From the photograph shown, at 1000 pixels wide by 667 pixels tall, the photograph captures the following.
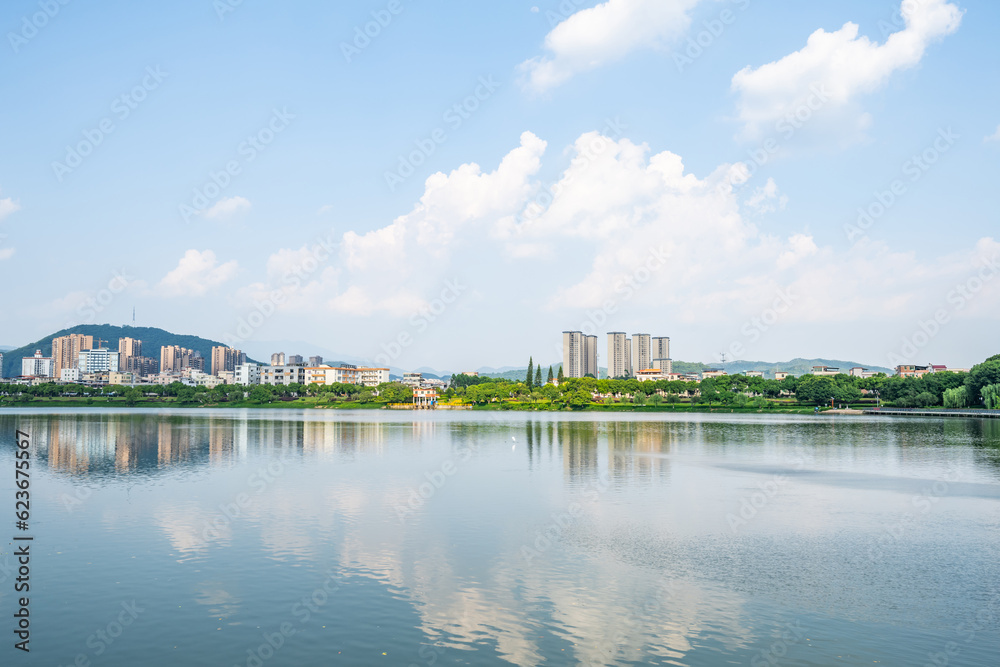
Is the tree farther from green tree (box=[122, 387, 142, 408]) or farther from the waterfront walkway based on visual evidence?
green tree (box=[122, 387, 142, 408])

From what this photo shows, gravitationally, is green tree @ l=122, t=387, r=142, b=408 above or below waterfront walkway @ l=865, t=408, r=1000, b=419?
above

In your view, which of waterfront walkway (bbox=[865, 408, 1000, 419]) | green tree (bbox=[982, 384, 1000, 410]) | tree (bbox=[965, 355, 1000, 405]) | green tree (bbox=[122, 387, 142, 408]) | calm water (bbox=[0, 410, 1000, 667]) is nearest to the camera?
calm water (bbox=[0, 410, 1000, 667])

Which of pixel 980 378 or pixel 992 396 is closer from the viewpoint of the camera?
pixel 992 396

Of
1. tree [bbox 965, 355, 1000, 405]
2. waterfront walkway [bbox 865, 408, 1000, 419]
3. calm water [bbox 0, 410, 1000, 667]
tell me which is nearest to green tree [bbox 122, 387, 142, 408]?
calm water [bbox 0, 410, 1000, 667]

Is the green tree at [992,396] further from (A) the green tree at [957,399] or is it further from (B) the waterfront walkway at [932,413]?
(A) the green tree at [957,399]

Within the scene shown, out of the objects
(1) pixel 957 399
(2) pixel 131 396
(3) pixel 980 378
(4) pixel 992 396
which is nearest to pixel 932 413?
(1) pixel 957 399

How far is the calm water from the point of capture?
11102 millimetres

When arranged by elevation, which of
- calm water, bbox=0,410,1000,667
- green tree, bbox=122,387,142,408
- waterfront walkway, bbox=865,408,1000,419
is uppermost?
green tree, bbox=122,387,142,408

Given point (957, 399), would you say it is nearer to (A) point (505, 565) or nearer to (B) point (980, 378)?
(B) point (980, 378)

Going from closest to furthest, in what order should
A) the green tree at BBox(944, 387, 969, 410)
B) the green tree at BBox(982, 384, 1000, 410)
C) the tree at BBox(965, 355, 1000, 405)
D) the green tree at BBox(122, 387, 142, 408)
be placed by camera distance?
the green tree at BBox(982, 384, 1000, 410) → the tree at BBox(965, 355, 1000, 405) → the green tree at BBox(944, 387, 969, 410) → the green tree at BBox(122, 387, 142, 408)

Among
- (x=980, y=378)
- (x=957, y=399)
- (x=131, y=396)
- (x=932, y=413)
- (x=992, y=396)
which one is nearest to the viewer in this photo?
(x=992, y=396)

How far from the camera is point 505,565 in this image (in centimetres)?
1566

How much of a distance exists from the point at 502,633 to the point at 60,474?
26.4 m

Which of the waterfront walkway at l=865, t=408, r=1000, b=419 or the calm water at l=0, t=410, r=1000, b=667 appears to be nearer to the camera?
A: the calm water at l=0, t=410, r=1000, b=667
